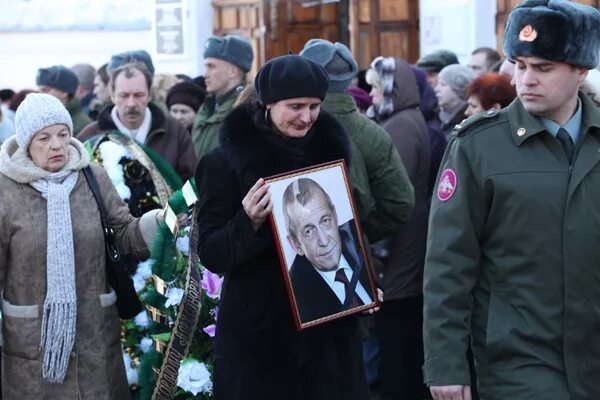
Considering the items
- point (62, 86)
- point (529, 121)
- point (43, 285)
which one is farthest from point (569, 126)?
point (62, 86)

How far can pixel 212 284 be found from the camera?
5.87 meters

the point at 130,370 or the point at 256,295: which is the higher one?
the point at 256,295

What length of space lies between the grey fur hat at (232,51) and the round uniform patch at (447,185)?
4193 millimetres

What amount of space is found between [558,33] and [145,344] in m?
3.38

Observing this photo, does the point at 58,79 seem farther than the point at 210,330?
Yes

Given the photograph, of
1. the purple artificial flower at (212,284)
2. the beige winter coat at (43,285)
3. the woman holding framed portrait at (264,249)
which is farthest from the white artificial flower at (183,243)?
the woman holding framed portrait at (264,249)

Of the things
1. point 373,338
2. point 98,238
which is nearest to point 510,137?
point 98,238

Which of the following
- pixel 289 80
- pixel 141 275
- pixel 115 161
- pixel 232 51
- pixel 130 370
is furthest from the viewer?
pixel 232 51

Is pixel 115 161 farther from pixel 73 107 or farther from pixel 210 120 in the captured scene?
pixel 73 107

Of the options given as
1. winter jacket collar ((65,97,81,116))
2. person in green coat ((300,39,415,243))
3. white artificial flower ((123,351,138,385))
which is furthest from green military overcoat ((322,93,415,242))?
winter jacket collar ((65,97,81,116))

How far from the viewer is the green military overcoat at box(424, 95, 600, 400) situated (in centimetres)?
390

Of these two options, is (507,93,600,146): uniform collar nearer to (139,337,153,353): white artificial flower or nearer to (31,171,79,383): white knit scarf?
(31,171,79,383): white knit scarf

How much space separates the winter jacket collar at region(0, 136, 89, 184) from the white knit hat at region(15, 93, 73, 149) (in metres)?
0.06

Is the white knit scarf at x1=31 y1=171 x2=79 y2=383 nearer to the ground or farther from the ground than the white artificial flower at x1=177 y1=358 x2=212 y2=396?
farther from the ground
